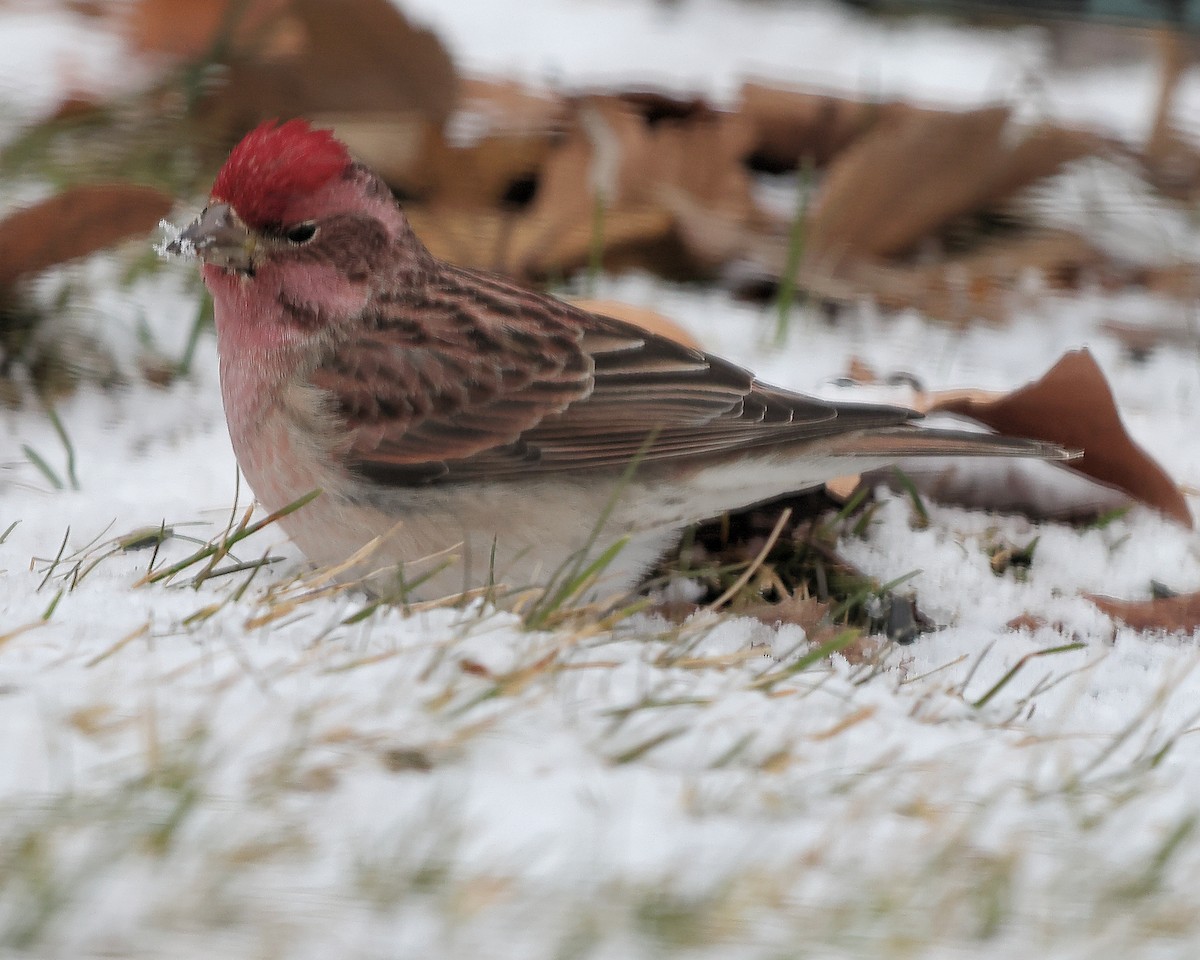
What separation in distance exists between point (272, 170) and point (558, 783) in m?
2.00

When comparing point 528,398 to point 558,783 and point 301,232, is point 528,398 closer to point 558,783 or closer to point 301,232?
point 301,232

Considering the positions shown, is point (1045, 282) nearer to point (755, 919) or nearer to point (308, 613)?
point (308, 613)

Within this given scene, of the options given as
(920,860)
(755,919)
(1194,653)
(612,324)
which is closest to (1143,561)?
(1194,653)

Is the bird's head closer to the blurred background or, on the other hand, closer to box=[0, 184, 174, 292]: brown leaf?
box=[0, 184, 174, 292]: brown leaf

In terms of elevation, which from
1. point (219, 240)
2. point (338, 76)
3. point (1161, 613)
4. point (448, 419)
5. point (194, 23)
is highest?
point (194, 23)

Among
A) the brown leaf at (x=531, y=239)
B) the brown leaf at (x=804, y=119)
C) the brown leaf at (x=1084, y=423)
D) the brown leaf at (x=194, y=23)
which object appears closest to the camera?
the brown leaf at (x=1084, y=423)

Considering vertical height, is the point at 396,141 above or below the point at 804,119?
below

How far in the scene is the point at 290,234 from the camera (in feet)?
12.4

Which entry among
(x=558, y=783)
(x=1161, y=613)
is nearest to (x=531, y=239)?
(x=1161, y=613)

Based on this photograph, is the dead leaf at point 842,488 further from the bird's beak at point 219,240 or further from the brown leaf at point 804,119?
the brown leaf at point 804,119

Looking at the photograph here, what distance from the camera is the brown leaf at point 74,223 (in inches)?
172

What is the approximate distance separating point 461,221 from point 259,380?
7.48ft

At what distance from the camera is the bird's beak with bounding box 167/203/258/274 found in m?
3.67

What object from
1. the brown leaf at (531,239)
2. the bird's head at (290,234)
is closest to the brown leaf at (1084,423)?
the bird's head at (290,234)
